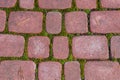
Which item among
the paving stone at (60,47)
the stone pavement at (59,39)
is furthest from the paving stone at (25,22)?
the paving stone at (60,47)

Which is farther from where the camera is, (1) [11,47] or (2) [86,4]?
(2) [86,4]

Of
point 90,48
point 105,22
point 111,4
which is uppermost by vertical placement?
point 111,4

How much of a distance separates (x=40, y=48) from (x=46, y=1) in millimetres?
401

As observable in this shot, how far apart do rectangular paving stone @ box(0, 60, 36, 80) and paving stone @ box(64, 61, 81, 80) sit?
24 centimetres

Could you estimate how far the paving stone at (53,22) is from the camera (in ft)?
6.95

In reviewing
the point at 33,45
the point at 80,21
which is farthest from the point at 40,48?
the point at 80,21

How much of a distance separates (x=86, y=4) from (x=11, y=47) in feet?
2.25

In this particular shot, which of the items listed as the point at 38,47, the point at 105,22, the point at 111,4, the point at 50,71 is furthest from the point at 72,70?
the point at 111,4

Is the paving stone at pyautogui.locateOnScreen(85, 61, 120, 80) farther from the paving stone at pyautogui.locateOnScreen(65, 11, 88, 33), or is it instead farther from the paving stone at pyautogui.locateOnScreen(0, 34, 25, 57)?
the paving stone at pyautogui.locateOnScreen(0, 34, 25, 57)

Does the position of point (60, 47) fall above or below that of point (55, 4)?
below

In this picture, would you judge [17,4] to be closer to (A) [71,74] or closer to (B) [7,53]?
(B) [7,53]

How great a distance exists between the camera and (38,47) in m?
2.07

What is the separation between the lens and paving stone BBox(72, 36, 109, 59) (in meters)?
2.05

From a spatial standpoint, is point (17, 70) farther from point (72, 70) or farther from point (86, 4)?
point (86, 4)
